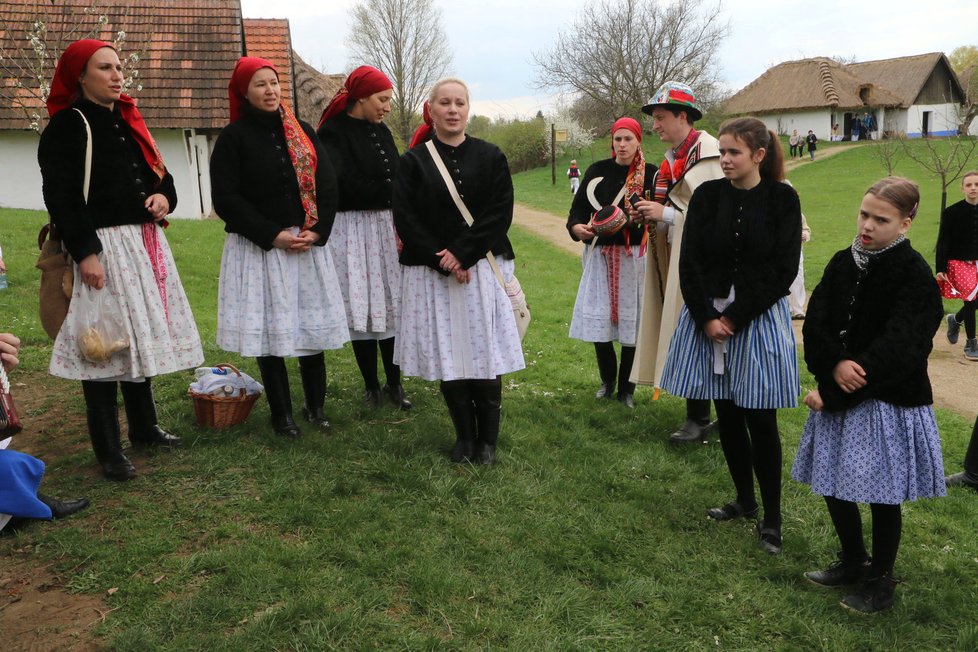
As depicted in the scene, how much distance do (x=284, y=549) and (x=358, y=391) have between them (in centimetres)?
247

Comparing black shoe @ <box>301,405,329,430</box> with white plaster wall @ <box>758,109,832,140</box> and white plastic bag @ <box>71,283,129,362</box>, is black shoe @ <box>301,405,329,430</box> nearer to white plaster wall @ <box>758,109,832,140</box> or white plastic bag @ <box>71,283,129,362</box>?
white plastic bag @ <box>71,283,129,362</box>

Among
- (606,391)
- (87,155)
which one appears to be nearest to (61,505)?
(87,155)

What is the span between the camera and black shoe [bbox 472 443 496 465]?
15.1 ft

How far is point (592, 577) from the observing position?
3475mm

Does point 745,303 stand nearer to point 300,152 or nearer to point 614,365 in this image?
point 614,365

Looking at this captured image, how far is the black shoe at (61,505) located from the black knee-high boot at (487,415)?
6.83 feet

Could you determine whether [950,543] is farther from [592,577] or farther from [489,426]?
[489,426]

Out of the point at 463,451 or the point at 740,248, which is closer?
the point at 740,248

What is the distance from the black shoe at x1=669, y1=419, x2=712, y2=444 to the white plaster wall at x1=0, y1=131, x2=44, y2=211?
16.9m

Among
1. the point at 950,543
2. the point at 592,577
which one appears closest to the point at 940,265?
the point at 950,543

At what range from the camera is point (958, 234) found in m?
8.16

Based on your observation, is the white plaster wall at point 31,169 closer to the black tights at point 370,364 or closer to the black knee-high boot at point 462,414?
the black tights at point 370,364

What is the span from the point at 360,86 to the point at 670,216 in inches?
85.8

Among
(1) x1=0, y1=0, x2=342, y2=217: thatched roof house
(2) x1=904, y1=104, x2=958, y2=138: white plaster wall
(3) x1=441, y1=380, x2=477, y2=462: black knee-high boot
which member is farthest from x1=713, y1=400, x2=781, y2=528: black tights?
(2) x1=904, y1=104, x2=958, y2=138: white plaster wall
